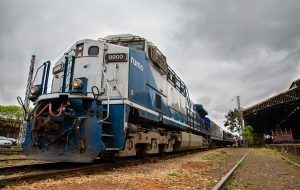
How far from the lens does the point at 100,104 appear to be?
668 cm

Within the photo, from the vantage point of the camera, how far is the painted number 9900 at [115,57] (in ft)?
24.7

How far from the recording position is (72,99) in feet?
21.1

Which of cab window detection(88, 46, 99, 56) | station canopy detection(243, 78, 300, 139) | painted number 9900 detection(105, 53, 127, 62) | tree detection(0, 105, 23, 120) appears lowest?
painted number 9900 detection(105, 53, 127, 62)

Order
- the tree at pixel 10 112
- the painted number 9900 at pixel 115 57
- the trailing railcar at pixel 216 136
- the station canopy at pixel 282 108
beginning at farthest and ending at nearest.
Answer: the tree at pixel 10 112, the station canopy at pixel 282 108, the trailing railcar at pixel 216 136, the painted number 9900 at pixel 115 57

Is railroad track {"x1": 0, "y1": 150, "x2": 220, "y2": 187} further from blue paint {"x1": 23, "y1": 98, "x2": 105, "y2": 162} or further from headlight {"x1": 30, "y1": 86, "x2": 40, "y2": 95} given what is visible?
headlight {"x1": 30, "y1": 86, "x2": 40, "y2": 95}

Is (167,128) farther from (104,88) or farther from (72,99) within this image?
(72,99)

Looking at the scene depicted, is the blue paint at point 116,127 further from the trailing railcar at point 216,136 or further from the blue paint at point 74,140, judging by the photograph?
the trailing railcar at point 216,136

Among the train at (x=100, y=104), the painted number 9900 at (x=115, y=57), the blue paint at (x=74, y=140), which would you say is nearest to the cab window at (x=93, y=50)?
the train at (x=100, y=104)

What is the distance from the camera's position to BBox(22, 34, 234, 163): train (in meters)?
6.19

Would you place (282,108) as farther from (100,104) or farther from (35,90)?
(35,90)

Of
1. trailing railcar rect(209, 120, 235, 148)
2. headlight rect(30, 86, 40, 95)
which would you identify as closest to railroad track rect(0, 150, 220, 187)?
headlight rect(30, 86, 40, 95)

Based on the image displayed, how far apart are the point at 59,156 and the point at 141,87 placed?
120 inches

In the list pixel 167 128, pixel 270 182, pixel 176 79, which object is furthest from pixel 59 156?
pixel 176 79

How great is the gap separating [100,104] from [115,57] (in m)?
1.53
